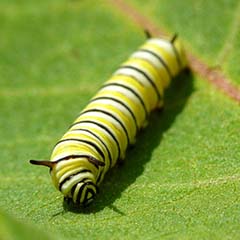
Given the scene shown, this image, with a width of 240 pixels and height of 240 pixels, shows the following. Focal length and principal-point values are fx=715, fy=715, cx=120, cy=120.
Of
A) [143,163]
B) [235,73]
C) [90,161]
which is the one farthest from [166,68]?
[90,161]

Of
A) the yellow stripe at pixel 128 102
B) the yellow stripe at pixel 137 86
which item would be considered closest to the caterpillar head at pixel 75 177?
the yellow stripe at pixel 128 102

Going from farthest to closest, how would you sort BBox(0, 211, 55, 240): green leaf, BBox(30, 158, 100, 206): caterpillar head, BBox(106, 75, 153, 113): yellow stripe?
1. BBox(106, 75, 153, 113): yellow stripe
2. BBox(30, 158, 100, 206): caterpillar head
3. BBox(0, 211, 55, 240): green leaf

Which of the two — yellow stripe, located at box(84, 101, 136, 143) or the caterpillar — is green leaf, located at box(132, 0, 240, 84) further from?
yellow stripe, located at box(84, 101, 136, 143)

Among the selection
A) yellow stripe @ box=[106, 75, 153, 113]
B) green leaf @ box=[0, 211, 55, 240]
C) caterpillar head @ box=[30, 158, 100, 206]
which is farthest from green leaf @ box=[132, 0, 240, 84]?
green leaf @ box=[0, 211, 55, 240]

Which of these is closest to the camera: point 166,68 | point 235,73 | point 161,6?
point 235,73

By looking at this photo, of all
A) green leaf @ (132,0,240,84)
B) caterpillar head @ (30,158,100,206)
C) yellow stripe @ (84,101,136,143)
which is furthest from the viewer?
green leaf @ (132,0,240,84)

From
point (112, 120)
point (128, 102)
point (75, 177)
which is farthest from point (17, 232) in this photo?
point (128, 102)

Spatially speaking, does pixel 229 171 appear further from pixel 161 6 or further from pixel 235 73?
pixel 161 6
